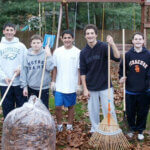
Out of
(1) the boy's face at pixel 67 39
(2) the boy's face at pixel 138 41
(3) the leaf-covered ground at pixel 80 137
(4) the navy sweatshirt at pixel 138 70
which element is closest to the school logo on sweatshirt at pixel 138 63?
(4) the navy sweatshirt at pixel 138 70

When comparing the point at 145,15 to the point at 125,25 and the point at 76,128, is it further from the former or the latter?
the point at 125,25

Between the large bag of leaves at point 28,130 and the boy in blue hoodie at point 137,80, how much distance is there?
4.92 feet

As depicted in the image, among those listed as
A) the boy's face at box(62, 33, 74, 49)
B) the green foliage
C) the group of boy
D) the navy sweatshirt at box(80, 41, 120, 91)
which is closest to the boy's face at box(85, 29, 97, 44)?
the group of boy

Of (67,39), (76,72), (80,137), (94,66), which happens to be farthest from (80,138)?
(67,39)

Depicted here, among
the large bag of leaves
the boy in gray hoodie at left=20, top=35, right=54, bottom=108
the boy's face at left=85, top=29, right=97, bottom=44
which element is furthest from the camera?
the boy in gray hoodie at left=20, top=35, right=54, bottom=108

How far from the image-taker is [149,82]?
3920mm

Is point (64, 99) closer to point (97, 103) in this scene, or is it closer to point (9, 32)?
point (97, 103)

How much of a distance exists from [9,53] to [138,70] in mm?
2037

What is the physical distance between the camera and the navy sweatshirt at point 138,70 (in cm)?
388

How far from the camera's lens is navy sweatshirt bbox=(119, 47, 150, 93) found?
3883 millimetres

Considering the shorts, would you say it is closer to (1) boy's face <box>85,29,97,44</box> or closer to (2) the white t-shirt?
(2) the white t-shirt

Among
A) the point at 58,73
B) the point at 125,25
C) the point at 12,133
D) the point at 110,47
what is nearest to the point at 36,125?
the point at 12,133

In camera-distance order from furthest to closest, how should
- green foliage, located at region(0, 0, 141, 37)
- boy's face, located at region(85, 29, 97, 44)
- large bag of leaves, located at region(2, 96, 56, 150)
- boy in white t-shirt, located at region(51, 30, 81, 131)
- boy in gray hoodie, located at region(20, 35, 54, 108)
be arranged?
green foliage, located at region(0, 0, 141, 37)
boy in white t-shirt, located at region(51, 30, 81, 131)
boy in gray hoodie, located at region(20, 35, 54, 108)
boy's face, located at region(85, 29, 97, 44)
large bag of leaves, located at region(2, 96, 56, 150)

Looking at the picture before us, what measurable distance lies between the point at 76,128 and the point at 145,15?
4.49 m
